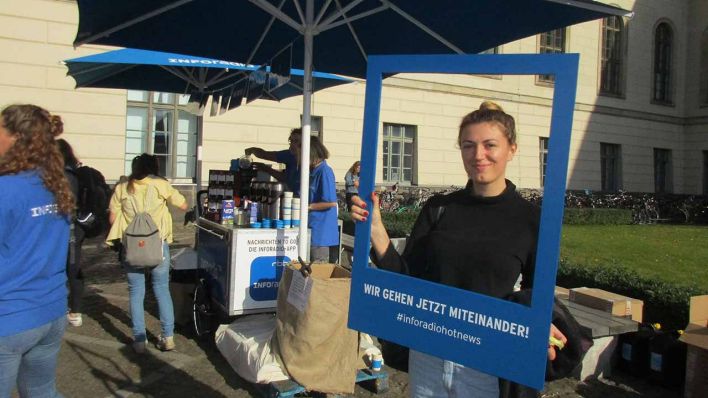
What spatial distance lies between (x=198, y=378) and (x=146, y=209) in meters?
1.52

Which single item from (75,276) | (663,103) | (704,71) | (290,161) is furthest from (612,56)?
(75,276)

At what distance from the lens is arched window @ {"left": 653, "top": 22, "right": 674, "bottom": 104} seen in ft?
88.7

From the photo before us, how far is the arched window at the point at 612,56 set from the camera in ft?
82.7

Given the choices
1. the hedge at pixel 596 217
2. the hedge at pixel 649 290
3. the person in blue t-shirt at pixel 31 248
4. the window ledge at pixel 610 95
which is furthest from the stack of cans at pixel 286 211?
the window ledge at pixel 610 95

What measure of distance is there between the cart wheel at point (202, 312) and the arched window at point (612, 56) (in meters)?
23.9

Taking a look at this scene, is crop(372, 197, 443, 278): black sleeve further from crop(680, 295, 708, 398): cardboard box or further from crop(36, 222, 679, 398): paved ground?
crop(680, 295, 708, 398): cardboard box

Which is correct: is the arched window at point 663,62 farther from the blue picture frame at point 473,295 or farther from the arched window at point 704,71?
the blue picture frame at point 473,295

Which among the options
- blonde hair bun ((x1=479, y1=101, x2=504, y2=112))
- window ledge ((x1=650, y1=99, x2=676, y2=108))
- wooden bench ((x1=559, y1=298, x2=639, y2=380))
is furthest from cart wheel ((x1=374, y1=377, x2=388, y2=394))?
window ledge ((x1=650, y1=99, x2=676, y2=108))

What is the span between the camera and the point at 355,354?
12.5ft

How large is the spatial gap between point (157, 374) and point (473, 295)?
11.6 feet

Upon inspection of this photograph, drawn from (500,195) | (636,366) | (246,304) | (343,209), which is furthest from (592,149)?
(500,195)

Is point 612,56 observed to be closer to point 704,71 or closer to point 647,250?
point 704,71

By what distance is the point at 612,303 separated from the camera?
5168 millimetres

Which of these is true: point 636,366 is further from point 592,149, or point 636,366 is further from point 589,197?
point 592,149
